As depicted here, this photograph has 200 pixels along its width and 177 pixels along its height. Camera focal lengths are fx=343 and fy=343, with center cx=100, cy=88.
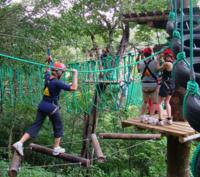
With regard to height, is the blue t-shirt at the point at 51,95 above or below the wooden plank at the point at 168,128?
above

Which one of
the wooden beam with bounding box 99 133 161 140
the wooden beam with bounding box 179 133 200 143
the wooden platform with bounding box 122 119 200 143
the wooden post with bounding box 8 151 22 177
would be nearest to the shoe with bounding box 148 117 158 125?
the wooden platform with bounding box 122 119 200 143

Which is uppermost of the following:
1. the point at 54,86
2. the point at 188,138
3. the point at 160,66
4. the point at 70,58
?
the point at 70,58

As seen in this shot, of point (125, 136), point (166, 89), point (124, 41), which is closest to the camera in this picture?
point (166, 89)

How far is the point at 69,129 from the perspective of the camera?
7965 mm

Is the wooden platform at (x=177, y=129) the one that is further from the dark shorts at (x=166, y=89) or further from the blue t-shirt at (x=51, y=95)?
the blue t-shirt at (x=51, y=95)

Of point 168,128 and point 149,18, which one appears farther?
point 149,18

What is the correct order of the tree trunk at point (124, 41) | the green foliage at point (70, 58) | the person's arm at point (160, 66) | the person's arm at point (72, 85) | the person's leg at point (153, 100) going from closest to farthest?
1. the person's arm at point (72, 85)
2. the person's arm at point (160, 66)
3. the person's leg at point (153, 100)
4. the green foliage at point (70, 58)
5. the tree trunk at point (124, 41)

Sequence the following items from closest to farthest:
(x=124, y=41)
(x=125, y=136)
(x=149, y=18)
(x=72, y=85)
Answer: (x=72, y=85) < (x=149, y=18) < (x=125, y=136) < (x=124, y=41)

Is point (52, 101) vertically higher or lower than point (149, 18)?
lower

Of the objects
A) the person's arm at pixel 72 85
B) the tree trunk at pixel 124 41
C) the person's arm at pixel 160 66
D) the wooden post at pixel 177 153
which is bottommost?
the wooden post at pixel 177 153

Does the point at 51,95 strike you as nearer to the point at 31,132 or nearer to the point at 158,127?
the point at 31,132

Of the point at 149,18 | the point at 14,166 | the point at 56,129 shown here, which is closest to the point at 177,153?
the point at 56,129

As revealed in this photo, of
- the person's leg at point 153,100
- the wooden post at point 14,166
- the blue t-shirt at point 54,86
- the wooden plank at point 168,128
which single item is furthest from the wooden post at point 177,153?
the wooden post at point 14,166

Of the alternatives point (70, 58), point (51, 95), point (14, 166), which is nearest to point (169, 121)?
point (51, 95)
